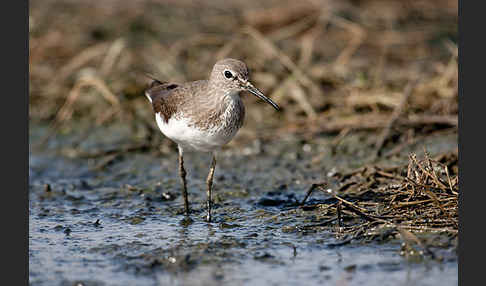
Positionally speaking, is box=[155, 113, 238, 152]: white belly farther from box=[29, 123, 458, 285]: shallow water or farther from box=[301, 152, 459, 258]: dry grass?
box=[301, 152, 459, 258]: dry grass

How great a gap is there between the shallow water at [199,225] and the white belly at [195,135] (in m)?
0.71

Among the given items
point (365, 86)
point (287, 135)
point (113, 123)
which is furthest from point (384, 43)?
point (113, 123)

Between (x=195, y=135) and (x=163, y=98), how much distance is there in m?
Result: 0.80

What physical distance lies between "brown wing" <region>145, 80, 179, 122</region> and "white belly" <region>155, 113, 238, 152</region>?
0.12 metres

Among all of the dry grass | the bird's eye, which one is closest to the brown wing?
the bird's eye

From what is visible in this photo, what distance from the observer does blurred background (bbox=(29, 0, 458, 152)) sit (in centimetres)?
943

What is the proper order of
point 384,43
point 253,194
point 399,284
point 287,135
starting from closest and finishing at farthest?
point 399,284
point 253,194
point 287,135
point 384,43

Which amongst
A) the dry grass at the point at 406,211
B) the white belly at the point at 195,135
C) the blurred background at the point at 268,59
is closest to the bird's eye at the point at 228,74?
the white belly at the point at 195,135

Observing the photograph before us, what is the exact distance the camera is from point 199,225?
660 cm

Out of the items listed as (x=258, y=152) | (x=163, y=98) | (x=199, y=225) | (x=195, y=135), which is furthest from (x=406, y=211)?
(x=258, y=152)

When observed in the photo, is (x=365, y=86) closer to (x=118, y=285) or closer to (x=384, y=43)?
(x=384, y=43)

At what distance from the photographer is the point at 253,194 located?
7.62 m

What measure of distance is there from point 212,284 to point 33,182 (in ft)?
13.3

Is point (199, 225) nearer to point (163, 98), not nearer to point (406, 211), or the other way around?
point (163, 98)
